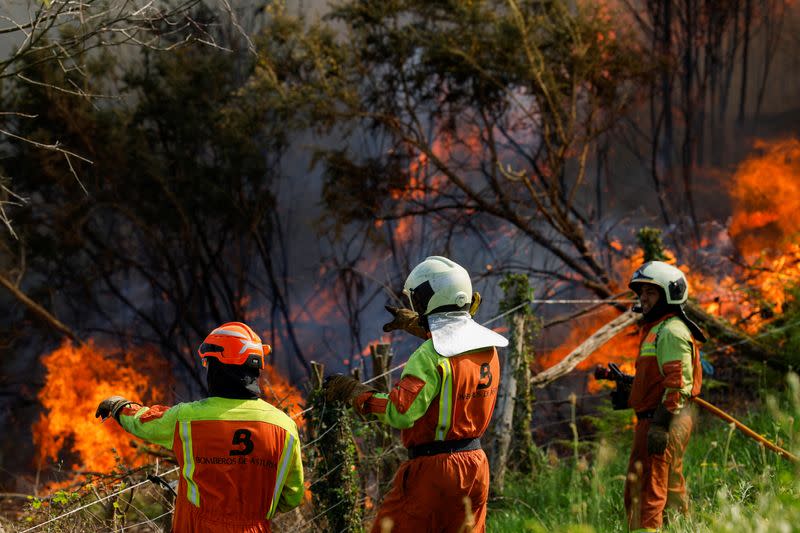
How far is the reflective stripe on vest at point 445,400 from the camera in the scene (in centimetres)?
399

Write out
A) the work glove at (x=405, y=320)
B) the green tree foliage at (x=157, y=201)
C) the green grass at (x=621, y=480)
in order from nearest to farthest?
the work glove at (x=405, y=320) → the green grass at (x=621, y=480) → the green tree foliage at (x=157, y=201)

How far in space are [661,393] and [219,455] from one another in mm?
3122

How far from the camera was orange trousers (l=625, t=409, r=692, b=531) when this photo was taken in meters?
5.05

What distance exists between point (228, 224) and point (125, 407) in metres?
20.0

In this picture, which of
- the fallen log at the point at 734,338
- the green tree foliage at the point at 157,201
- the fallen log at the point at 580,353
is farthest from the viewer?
the green tree foliage at the point at 157,201

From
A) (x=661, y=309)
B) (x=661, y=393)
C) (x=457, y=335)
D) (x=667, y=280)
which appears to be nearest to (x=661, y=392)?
(x=661, y=393)

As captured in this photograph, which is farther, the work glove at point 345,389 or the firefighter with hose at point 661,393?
the firefighter with hose at point 661,393

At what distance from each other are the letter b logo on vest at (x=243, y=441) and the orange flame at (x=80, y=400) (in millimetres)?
17960

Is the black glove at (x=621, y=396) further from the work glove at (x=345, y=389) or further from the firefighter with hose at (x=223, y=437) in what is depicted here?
the firefighter with hose at (x=223, y=437)

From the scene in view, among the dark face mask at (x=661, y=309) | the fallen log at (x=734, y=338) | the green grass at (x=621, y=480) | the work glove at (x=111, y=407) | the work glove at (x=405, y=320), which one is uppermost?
the work glove at (x=405, y=320)

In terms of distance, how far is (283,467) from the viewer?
3.87 metres

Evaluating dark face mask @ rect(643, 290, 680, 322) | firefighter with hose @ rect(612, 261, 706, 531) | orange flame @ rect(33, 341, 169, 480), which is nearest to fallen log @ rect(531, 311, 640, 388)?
firefighter with hose @ rect(612, 261, 706, 531)

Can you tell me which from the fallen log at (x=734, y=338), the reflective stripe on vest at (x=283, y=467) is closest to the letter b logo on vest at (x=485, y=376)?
the reflective stripe on vest at (x=283, y=467)

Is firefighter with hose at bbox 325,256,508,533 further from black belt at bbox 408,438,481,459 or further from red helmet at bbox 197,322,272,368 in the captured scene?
red helmet at bbox 197,322,272,368
